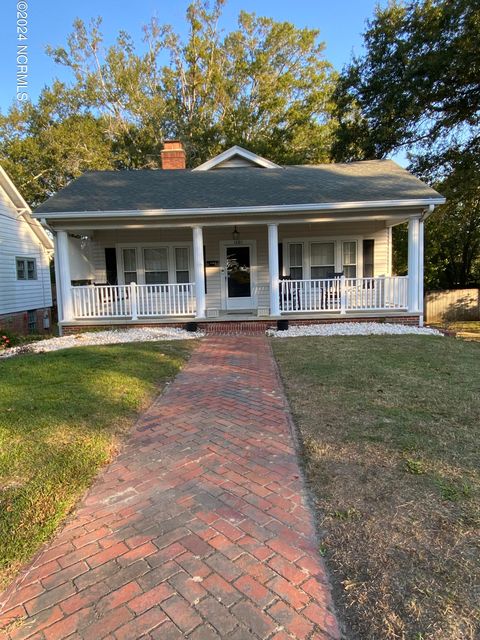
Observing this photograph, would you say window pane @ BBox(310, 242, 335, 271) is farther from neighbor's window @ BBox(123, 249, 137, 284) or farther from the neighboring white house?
the neighboring white house

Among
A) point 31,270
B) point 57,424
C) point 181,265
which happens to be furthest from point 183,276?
point 57,424

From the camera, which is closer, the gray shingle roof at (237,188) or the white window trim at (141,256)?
the gray shingle roof at (237,188)

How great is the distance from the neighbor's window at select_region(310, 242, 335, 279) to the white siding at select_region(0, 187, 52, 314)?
10.8 meters

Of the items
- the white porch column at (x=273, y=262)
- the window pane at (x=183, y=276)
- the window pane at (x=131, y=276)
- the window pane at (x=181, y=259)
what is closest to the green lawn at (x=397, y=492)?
the white porch column at (x=273, y=262)

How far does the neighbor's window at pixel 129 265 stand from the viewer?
41.4 feet

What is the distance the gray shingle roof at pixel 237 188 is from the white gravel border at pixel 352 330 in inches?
120

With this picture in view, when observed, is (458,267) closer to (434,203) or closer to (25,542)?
(434,203)

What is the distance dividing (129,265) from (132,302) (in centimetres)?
231

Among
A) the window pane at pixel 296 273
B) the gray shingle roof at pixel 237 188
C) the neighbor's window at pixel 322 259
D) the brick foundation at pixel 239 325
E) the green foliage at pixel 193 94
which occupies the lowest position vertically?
the brick foundation at pixel 239 325

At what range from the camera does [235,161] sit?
14.2m

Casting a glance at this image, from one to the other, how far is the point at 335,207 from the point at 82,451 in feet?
27.5

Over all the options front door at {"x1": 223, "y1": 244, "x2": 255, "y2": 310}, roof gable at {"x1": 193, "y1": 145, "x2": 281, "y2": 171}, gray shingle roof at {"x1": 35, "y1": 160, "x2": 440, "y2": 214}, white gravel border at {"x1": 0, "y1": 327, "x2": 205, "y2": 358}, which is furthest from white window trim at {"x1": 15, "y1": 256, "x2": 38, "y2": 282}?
front door at {"x1": 223, "y1": 244, "x2": 255, "y2": 310}

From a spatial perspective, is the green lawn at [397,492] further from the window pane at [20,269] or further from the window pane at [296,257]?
the window pane at [20,269]

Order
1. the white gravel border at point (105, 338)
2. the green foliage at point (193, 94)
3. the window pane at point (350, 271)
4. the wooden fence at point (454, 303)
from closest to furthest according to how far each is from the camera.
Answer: the white gravel border at point (105, 338)
the window pane at point (350, 271)
the wooden fence at point (454, 303)
the green foliage at point (193, 94)
